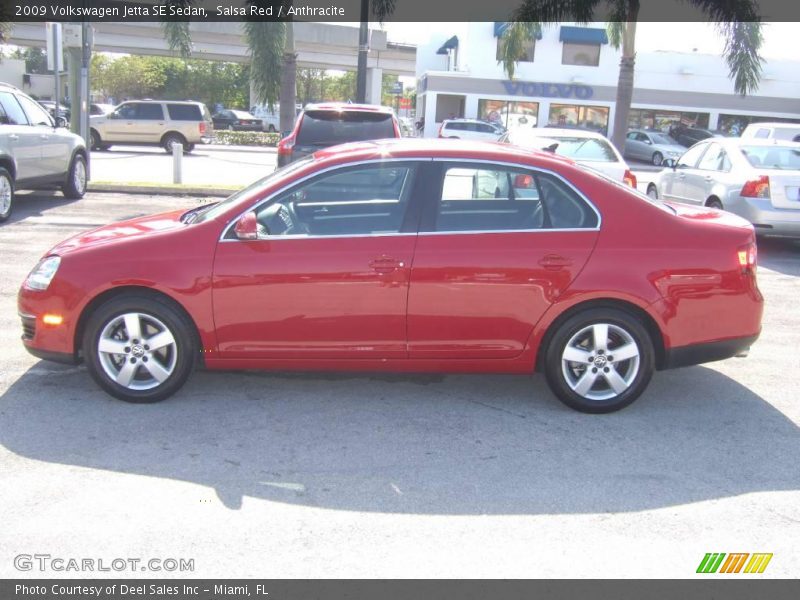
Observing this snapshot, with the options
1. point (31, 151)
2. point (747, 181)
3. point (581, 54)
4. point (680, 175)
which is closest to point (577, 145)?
point (680, 175)

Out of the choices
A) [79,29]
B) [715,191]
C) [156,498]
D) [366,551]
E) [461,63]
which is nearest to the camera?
[366,551]

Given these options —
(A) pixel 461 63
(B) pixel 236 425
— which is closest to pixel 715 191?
(B) pixel 236 425

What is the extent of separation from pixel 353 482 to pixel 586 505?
118 centimetres

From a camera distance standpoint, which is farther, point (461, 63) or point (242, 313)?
point (461, 63)

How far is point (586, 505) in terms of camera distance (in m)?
3.97

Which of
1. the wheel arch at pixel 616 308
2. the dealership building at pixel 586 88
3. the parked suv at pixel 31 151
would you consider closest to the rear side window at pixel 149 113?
the parked suv at pixel 31 151

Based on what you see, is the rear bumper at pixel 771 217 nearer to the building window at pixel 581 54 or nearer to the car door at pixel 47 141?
the car door at pixel 47 141

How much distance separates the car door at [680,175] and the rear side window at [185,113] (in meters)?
20.1

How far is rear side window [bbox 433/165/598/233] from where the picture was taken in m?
5.03

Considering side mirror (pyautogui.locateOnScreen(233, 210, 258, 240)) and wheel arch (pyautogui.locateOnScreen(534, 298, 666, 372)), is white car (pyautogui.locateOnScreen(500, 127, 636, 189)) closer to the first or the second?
wheel arch (pyautogui.locateOnScreen(534, 298, 666, 372))

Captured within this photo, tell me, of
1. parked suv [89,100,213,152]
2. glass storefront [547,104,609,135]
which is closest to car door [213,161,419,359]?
parked suv [89,100,213,152]

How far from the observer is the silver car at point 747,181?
34.4 ft

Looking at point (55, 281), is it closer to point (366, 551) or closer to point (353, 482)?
point (353, 482)
